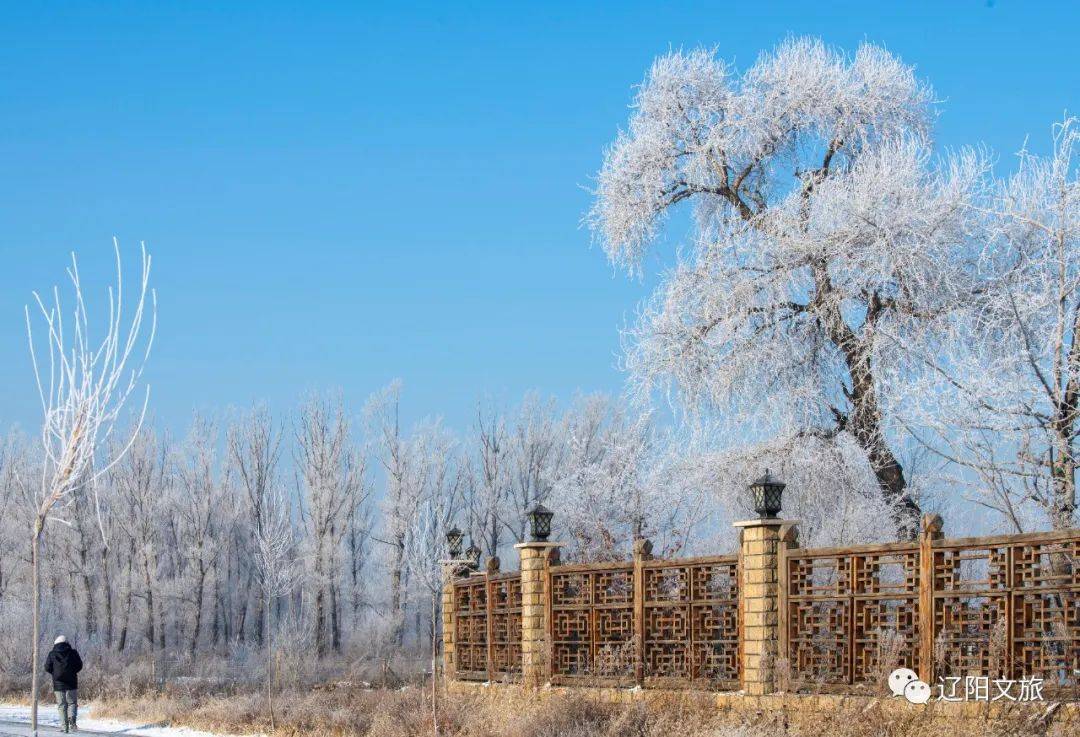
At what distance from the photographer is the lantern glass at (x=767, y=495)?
12414 mm

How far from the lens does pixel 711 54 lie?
2173 cm

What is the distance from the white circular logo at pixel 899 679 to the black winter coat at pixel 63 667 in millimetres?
11109

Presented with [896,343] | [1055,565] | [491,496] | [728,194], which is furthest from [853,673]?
[491,496]

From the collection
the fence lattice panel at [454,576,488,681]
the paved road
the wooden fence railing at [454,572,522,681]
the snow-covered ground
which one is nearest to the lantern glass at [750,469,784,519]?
the wooden fence railing at [454,572,522,681]

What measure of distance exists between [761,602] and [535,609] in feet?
13.7

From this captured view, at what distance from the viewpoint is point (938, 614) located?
10891 mm

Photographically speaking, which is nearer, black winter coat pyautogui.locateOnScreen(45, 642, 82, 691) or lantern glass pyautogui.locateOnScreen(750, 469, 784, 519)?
lantern glass pyautogui.locateOnScreen(750, 469, 784, 519)

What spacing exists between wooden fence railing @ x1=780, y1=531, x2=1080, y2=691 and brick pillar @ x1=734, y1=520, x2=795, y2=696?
0.13 metres

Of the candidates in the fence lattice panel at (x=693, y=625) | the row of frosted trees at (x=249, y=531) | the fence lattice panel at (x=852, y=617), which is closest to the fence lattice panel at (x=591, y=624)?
the fence lattice panel at (x=693, y=625)

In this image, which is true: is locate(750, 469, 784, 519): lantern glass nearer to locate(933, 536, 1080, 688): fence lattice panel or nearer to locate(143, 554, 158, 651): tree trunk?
locate(933, 536, 1080, 688): fence lattice panel

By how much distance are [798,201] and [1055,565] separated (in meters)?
10.3

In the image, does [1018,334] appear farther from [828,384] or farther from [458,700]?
[458,700]

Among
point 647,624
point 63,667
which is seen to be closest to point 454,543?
point 647,624

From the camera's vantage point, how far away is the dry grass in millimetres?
10398
